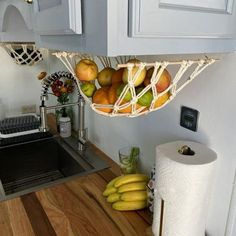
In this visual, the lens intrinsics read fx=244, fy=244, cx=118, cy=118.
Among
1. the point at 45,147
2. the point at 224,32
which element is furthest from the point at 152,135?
the point at 45,147

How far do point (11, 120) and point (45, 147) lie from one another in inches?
13.4

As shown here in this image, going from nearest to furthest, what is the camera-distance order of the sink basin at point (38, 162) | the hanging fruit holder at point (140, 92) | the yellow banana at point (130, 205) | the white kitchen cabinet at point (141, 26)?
the white kitchen cabinet at point (141, 26)
the hanging fruit holder at point (140, 92)
the yellow banana at point (130, 205)
the sink basin at point (38, 162)

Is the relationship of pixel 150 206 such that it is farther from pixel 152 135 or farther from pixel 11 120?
pixel 11 120

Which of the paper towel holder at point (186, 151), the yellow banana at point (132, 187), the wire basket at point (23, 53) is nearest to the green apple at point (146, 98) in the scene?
the paper towel holder at point (186, 151)

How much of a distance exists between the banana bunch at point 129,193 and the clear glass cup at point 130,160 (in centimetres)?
10

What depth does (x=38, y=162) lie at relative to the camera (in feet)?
5.05

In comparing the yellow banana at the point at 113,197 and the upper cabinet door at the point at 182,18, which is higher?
the upper cabinet door at the point at 182,18

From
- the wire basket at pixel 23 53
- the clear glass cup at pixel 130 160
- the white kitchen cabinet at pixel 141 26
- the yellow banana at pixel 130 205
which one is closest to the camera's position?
the white kitchen cabinet at pixel 141 26

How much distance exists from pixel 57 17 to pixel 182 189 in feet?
1.72

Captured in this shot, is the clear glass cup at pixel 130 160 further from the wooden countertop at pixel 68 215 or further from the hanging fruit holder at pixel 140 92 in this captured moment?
the hanging fruit holder at pixel 140 92

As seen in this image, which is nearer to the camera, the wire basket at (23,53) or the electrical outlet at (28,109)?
the wire basket at (23,53)

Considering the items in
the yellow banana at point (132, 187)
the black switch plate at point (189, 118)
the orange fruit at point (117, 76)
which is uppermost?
the orange fruit at point (117, 76)

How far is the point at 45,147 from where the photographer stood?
5.08ft

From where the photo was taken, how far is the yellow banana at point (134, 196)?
90cm
